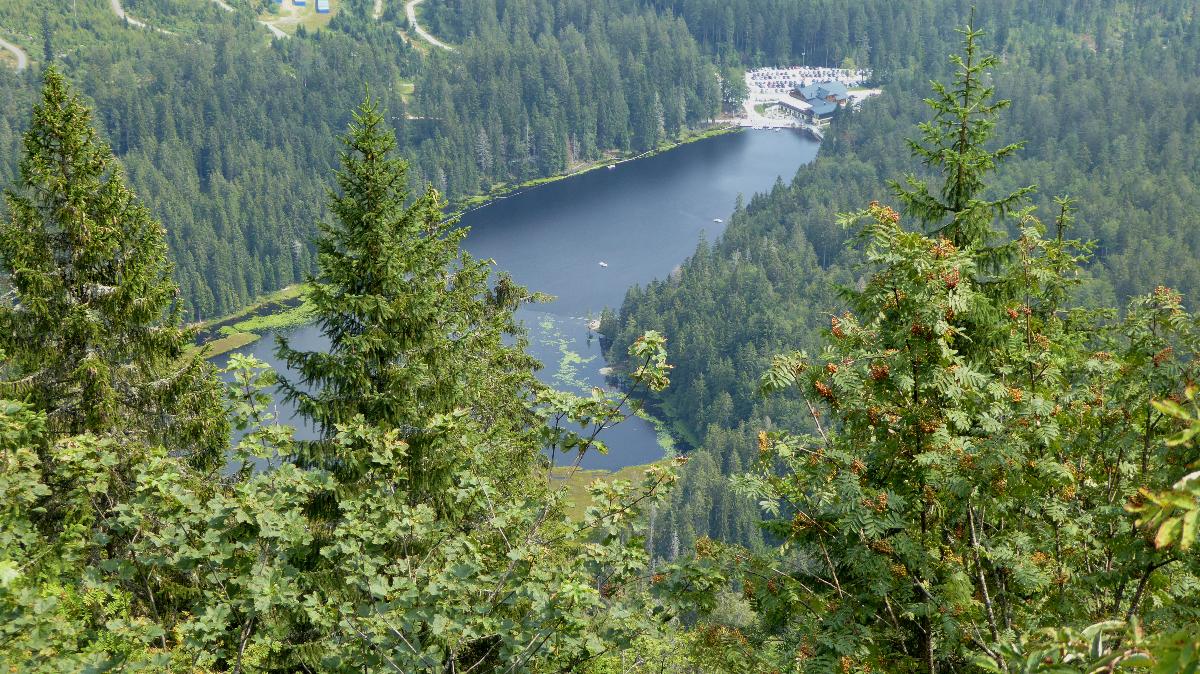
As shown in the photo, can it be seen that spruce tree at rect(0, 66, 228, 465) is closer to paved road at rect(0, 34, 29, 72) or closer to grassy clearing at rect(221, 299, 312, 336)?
grassy clearing at rect(221, 299, 312, 336)

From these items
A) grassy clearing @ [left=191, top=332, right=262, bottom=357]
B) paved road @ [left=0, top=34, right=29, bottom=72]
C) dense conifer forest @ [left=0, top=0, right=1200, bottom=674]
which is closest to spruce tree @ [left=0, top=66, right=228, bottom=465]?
dense conifer forest @ [left=0, top=0, right=1200, bottom=674]

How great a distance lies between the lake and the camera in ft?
384

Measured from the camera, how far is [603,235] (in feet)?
494

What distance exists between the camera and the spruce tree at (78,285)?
18.7 m

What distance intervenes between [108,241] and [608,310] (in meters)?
107

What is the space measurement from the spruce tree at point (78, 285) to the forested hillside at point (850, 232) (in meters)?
76.1

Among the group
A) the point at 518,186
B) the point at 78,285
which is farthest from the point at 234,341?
the point at 78,285

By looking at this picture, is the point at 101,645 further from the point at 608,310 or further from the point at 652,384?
the point at 608,310

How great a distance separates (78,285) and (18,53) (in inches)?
8348

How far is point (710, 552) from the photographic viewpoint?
34.7 feet

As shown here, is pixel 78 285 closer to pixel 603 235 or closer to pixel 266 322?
pixel 266 322

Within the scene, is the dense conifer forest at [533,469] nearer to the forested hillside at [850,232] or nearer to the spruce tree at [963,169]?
the spruce tree at [963,169]

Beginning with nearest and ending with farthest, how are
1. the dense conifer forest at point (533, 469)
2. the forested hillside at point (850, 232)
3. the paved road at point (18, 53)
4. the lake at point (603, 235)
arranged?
the dense conifer forest at point (533, 469)
the lake at point (603, 235)
the forested hillside at point (850, 232)
the paved road at point (18, 53)

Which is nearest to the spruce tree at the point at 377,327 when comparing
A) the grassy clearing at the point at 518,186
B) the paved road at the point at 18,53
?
the grassy clearing at the point at 518,186
